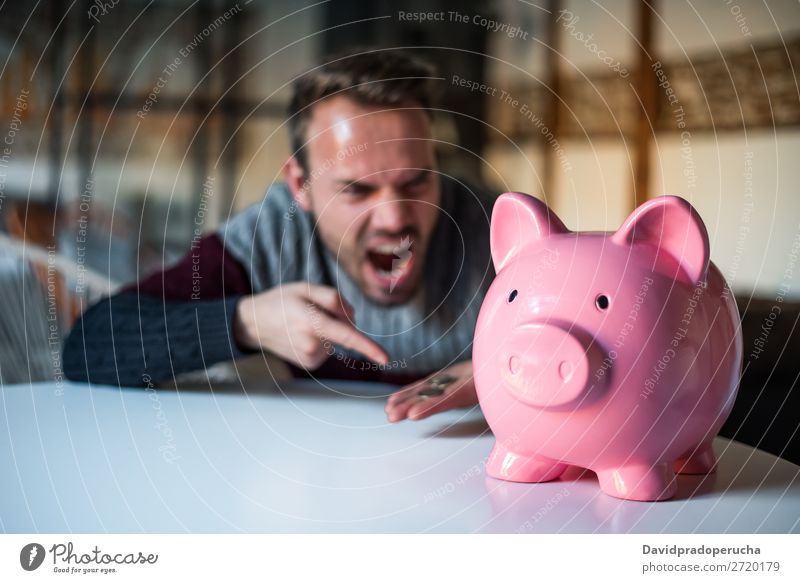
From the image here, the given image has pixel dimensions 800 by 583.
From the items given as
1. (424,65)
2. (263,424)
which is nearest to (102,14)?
(424,65)

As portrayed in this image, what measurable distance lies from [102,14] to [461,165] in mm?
535

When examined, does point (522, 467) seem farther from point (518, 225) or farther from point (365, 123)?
point (365, 123)

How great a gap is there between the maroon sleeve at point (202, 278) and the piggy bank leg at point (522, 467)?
447 millimetres

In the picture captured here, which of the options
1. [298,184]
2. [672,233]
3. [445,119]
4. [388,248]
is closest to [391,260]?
[388,248]

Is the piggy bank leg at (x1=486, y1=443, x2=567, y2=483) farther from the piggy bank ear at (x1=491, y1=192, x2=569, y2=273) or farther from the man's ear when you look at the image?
the man's ear

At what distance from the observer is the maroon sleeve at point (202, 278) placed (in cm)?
80

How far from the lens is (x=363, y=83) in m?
0.84

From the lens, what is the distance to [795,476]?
1.45 feet

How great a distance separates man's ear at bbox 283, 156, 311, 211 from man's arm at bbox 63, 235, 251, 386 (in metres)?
0.19

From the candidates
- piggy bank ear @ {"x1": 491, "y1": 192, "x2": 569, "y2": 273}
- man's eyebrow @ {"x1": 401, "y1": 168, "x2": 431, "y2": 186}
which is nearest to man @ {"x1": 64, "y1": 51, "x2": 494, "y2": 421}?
man's eyebrow @ {"x1": 401, "y1": 168, "x2": 431, "y2": 186}

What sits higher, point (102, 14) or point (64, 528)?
point (102, 14)

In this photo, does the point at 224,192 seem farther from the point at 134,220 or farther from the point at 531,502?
the point at 531,502

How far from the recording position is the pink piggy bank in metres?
0.36

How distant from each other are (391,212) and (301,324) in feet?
0.90
